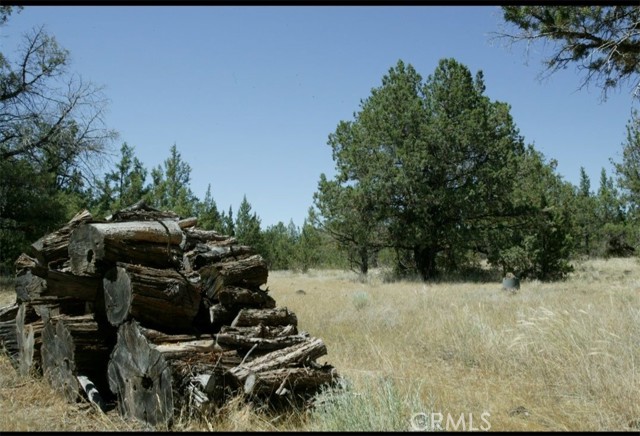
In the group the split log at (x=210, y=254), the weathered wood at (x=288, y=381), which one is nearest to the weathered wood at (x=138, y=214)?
the split log at (x=210, y=254)

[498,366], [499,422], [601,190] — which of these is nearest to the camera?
[499,422]

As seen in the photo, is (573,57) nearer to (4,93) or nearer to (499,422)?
(499,422)

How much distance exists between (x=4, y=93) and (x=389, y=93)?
15588 millimetres

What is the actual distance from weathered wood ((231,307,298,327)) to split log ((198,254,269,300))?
0.37 metres

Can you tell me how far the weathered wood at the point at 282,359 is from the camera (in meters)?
4.30

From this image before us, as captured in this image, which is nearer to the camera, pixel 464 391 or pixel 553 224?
pixel 464 391

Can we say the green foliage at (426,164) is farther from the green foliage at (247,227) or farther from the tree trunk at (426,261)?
the green foliage at (247,227)

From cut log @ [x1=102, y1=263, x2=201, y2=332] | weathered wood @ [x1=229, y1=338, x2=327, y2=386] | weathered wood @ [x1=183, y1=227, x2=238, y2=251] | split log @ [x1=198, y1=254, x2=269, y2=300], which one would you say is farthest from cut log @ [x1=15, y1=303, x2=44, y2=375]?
weathered wood @ [x1=229, y1=338, x2=327, y2=386]

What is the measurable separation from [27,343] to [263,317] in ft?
10.0

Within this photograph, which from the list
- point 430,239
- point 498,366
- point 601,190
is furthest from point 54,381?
point 601,190

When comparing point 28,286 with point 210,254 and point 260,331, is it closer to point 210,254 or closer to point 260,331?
point 210,254

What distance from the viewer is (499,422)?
4.23 metres

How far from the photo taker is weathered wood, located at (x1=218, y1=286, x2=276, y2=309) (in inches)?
199

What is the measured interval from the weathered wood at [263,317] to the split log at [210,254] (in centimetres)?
72
